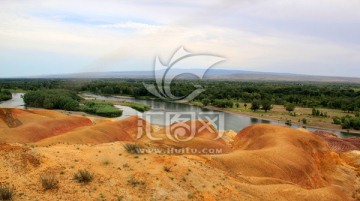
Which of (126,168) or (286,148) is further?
(286,148)

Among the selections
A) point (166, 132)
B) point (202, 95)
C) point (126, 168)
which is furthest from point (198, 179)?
point (202, 95)

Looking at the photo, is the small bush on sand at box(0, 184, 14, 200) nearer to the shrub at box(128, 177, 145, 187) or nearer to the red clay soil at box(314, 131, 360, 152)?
the shrub at box(128, 177, 145, 187)

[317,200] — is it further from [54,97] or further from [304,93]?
[304,93]

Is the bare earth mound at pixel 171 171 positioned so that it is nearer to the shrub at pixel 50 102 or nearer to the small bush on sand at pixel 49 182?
the small bush on sand at pixel 49 182

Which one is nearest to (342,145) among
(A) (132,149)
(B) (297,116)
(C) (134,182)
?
(A) (132,149)

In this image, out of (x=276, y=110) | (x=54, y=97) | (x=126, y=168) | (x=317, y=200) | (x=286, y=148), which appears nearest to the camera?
(x=126, y=168)
